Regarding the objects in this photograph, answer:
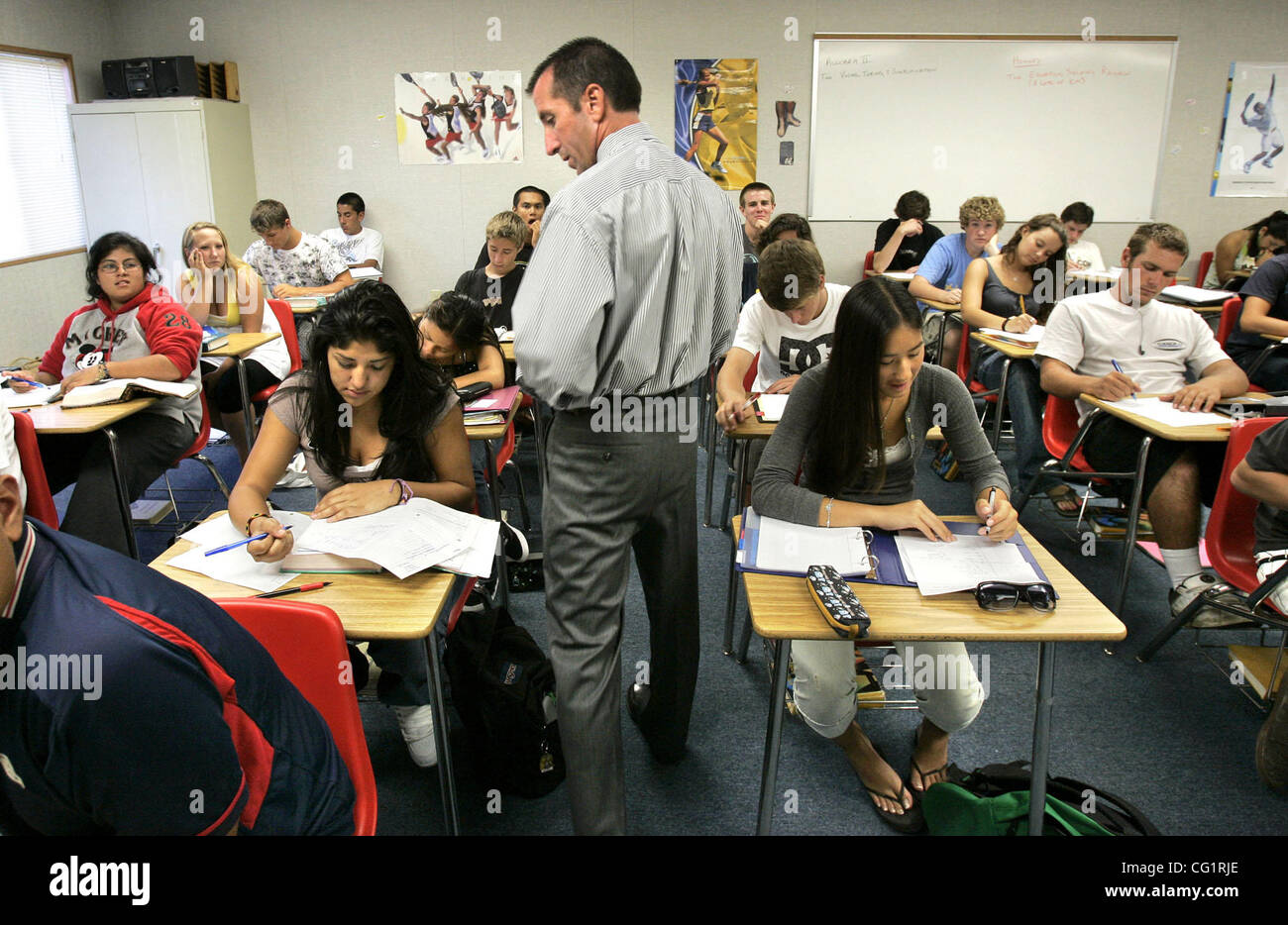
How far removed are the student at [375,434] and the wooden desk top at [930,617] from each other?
83 cm

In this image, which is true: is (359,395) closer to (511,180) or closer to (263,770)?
(263,770)

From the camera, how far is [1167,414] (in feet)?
9.37

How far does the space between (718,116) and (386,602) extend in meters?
6.21

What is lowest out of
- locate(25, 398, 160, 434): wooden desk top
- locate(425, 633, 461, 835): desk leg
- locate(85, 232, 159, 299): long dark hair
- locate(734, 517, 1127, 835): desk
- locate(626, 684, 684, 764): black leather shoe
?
locate(626, 684, 684, 764): black leather shoe

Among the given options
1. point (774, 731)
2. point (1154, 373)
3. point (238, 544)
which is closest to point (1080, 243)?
point (1154, 373)

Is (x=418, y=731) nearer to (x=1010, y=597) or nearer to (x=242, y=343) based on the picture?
(x=1010, y=597)

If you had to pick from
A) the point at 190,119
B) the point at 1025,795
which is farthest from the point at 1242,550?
the point at 190,119

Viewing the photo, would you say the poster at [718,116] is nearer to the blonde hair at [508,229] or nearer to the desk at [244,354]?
the blonde hair at [508,229]

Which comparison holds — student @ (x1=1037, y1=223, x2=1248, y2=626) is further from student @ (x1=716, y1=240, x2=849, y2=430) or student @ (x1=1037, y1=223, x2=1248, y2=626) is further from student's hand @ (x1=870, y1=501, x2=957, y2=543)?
student's hand @ (x1=870, y1=501, x2=957, y2=543)

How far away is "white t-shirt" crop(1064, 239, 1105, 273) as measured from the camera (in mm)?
6289

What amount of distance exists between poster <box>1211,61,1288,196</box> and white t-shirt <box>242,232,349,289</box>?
270 inches

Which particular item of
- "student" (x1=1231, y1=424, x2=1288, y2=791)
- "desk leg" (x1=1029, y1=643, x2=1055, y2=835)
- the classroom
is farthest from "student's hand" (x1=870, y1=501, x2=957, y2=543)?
the classroom
